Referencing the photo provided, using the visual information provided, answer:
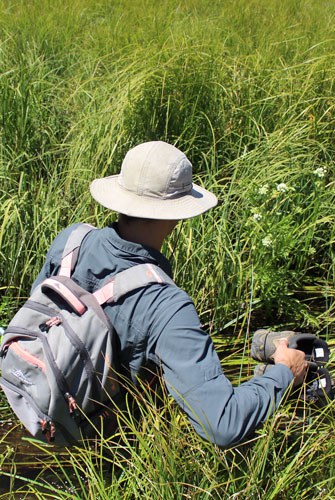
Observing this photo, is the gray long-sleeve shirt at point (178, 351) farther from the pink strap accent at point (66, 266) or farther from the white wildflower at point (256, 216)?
the white wildflower at point (256, 216)

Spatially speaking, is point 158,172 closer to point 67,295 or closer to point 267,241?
point 67,295

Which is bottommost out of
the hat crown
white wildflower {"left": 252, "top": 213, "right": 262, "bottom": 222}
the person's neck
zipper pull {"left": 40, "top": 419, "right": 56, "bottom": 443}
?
zipper pull {"left": 40, "top": 419, "right": 56, "bottom": 443}

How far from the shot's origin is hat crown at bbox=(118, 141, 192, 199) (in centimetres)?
217

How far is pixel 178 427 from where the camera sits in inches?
87.8

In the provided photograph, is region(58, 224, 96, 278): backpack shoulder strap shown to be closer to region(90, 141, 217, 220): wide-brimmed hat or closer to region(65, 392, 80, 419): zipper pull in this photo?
region(90, 141, 217, 220): wide-brimmed hat

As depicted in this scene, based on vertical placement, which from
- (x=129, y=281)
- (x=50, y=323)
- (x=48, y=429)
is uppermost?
(x=129, y=281)

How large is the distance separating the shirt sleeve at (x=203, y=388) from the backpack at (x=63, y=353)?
16 cm

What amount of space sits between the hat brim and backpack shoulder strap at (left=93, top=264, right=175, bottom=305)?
0.14 m

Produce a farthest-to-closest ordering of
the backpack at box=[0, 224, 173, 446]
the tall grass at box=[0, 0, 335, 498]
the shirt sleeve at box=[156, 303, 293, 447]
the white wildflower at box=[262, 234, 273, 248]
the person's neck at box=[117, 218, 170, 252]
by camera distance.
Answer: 1. the tall grass at box=[0, 0, 335, 498]
2. the white wildflower at box=[262, 234, 273, 248]
3. the person's neck at box=[117, 218, 170, 252]
4. the backpack at box=[0, 224, 173, 446]
5. the shirt sleeve at box=[156, 303, 293, 447]

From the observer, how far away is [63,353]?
2.04 metres

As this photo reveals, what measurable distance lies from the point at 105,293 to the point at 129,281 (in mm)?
81

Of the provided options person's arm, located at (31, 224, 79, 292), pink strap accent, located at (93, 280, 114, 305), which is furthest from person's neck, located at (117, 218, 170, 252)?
person's arm, located at (31, 224, 79, 292)

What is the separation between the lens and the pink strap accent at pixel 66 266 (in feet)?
7.34

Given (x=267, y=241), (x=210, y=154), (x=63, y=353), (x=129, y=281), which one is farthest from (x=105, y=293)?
(x=210, y=154)
